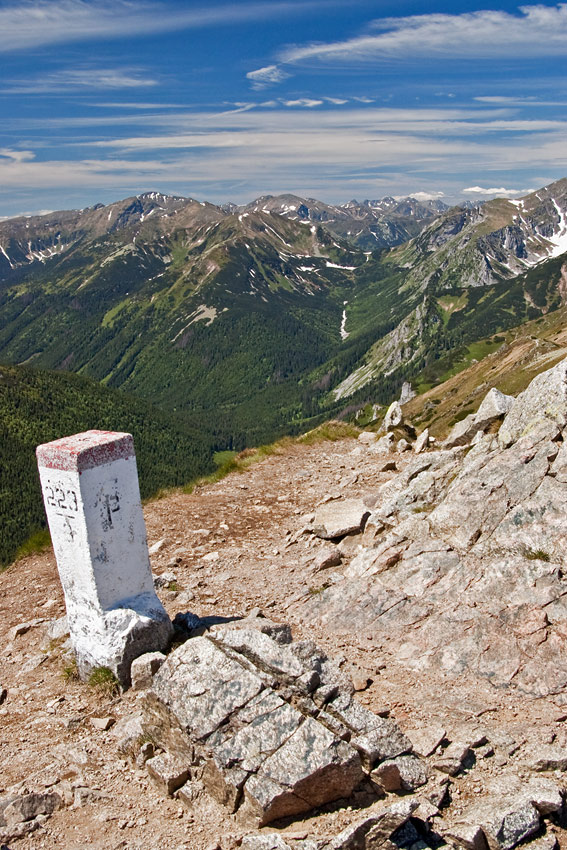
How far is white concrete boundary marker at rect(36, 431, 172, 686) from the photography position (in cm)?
1077

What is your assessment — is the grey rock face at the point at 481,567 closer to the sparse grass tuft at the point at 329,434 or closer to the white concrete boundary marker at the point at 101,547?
the white concrete boundary marker at the point at 101,547

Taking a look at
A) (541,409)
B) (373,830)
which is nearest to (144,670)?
(373,830)

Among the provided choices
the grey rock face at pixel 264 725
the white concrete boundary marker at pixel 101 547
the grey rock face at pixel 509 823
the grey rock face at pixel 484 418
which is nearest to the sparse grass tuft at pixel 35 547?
the white concrete boundary marker at pixel 101 547

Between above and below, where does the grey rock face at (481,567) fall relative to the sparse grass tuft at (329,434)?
above

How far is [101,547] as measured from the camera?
1110 centimetres

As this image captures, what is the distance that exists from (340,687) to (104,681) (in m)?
4.65

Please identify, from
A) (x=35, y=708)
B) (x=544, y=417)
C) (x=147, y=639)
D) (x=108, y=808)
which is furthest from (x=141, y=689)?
(x=544, y=417)

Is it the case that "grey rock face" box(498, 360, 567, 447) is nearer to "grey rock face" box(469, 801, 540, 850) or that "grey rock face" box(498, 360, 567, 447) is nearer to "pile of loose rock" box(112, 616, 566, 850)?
"pile of loose rock" box(112, 616, 566, 850)

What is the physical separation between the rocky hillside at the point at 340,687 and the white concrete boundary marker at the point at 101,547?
2.06 feet

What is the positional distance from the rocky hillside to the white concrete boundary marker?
2.06 feet

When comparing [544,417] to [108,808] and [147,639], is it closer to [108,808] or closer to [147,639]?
[147,639]

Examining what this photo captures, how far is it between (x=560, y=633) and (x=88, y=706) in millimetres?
8631

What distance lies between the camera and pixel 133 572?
11.6 m

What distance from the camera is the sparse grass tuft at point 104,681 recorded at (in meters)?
11.0
